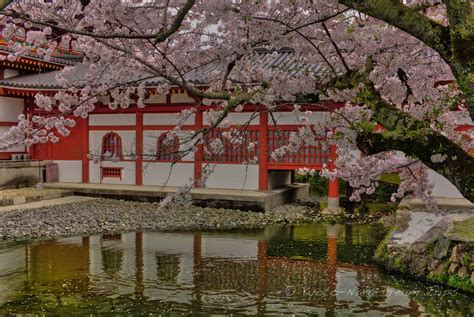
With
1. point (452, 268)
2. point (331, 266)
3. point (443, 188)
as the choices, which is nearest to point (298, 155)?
point (443, 188)

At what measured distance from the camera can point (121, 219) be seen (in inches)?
579

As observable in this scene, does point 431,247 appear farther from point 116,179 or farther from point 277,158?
point 116,179

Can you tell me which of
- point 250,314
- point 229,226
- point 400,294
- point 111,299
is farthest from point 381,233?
point 111,299

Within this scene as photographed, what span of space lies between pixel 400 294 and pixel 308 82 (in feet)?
14.4

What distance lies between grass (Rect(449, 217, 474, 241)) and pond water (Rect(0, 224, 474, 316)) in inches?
46.4

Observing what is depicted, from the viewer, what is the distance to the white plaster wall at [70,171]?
19.8 m

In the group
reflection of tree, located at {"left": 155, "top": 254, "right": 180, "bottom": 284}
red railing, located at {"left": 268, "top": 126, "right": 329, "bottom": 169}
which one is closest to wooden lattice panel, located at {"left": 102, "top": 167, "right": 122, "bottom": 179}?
red railing, located at {"left": 268, "top": 126, "right": 329, "bottom": 169}

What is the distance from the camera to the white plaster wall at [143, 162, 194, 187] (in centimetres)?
1816

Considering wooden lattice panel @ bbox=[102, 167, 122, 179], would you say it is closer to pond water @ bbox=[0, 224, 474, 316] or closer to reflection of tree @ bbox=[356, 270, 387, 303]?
pond water @ bbox=[0, 224, 474, 316]

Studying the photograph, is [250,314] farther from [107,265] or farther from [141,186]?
[141,186]

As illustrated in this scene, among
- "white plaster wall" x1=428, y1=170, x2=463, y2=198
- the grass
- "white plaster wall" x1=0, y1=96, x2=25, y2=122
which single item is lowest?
the grass

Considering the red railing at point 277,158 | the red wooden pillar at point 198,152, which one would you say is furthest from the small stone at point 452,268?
the red wooden pillar at point 198,152

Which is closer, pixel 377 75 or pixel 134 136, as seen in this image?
pixel 377 75

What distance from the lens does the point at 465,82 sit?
10.2ft
